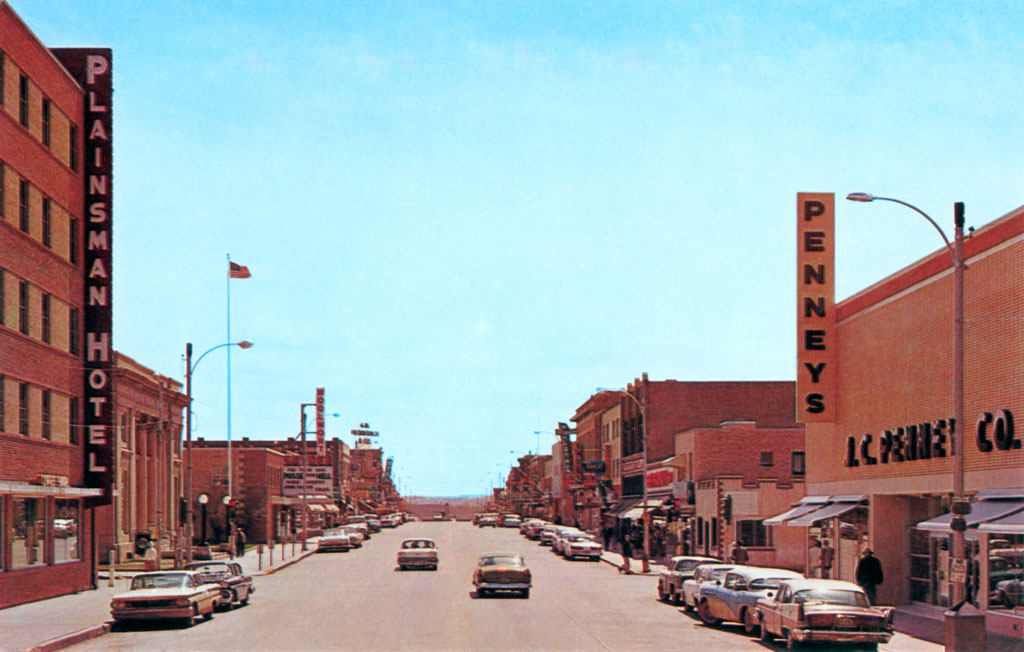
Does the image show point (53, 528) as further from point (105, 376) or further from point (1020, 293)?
point (1020, 293)

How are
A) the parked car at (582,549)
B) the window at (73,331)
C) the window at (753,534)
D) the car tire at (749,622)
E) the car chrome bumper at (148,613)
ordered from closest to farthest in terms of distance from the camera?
the car tire at (749,622), the car chrome bumper at (148,613), the window at (73,331), the window at (753,534), the parked car at (582,549)

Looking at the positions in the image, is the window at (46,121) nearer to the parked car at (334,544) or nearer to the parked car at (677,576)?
the parked car at (677,576)

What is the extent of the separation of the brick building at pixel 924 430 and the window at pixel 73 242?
1036 inches

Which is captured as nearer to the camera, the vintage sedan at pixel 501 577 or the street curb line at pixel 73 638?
the street curb line at pixel 73 638

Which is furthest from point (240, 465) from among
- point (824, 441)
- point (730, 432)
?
point (824, 441)

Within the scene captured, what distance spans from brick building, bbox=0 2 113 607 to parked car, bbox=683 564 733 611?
772 inches

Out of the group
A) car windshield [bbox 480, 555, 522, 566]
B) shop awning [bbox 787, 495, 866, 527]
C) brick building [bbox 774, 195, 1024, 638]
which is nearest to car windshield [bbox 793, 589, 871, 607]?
brick building [bbox 774, 195, 1024, 638]

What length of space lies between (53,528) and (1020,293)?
3078cm

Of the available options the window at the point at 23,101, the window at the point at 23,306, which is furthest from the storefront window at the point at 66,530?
the window at the point at 23,101

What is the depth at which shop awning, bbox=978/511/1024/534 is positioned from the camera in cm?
2432

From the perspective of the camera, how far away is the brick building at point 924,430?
27.5 m

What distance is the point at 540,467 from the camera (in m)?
194

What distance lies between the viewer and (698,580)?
32906 mm

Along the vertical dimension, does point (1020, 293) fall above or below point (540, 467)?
above
